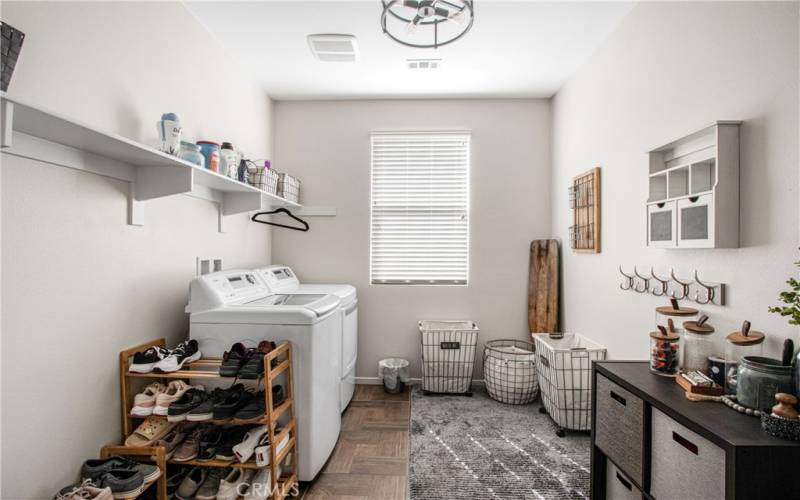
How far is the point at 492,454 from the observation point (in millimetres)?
2131

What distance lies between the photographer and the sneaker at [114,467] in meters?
1.39

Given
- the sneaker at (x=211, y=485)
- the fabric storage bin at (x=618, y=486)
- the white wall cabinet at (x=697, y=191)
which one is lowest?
the sneaker at (x=211, y=485)

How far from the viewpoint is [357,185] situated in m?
3.31

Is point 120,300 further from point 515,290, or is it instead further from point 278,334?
point 515,290

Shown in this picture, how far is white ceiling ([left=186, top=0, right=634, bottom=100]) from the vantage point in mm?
2064

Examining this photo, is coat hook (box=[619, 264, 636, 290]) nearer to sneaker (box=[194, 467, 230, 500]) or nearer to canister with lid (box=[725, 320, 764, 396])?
canister with lid (box=[725, 320, 764, 396])

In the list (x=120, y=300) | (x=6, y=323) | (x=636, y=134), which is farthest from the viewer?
(x=636, y=134)

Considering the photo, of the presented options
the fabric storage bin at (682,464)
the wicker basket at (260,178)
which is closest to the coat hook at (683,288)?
the fabric storage bin at (682,464)

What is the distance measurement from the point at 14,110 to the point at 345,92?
94.7 inches

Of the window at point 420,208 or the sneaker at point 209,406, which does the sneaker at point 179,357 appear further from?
the window at point 420,208

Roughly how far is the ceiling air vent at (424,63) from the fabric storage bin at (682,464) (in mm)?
Answer: 2436

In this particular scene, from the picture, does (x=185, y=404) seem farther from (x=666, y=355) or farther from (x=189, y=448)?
(x=666, y=355)

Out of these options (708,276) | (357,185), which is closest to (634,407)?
(708,276)

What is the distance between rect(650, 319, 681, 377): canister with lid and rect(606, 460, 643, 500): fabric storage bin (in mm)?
436
